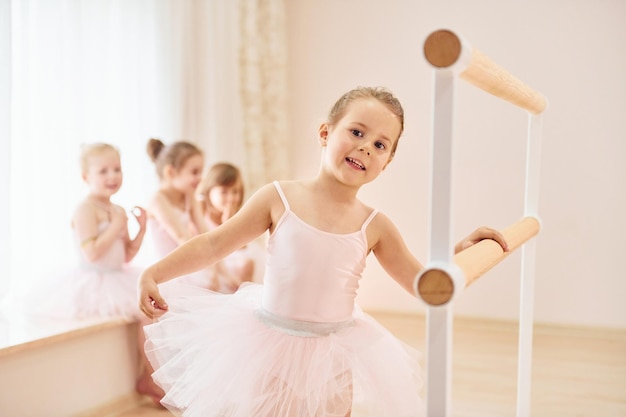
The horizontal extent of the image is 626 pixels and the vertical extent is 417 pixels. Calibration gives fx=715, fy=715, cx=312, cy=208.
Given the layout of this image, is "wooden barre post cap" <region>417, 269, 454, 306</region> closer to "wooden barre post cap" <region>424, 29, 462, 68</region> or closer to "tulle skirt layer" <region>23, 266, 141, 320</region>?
"wooden barre post cap" <region>424, 29, 462, 68</region>

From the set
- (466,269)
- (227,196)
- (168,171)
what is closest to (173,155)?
(168,171)

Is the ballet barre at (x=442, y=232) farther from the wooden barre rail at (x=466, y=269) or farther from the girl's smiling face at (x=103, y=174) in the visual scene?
the girl's smiling face at (x=103, y=174)

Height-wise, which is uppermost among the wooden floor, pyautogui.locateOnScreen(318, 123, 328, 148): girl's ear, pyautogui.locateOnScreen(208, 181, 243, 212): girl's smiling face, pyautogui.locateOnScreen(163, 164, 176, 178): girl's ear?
pyautogui.locateOnScreen(318, 123, 328, 148): girl's ear

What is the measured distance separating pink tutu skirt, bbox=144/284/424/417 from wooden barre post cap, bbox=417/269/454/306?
482 millimetres

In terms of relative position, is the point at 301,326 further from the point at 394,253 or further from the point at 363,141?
the point at 363,141

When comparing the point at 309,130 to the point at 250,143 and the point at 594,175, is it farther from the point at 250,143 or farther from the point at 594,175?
the point at 594,175

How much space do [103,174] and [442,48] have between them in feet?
6.11

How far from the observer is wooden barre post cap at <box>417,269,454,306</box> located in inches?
33.1

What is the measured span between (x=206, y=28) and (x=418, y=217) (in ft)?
4.73

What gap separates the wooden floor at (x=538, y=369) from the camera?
2344 millimetres

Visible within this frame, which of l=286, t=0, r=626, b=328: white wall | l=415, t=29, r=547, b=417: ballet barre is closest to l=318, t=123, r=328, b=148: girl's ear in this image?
l=415, t=29, r=547, b=417: ballet barre

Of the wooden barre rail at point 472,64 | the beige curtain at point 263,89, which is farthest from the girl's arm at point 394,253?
the beige curtain at point 263,89

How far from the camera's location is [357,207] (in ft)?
4.65

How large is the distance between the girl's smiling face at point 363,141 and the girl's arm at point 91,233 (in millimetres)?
1310
